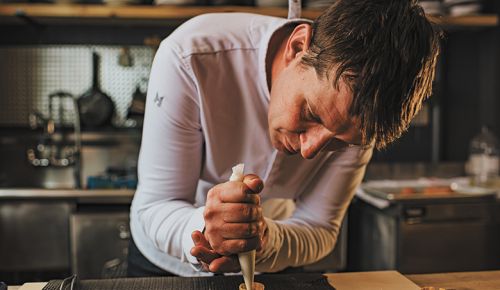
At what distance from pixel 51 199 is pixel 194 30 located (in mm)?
1938

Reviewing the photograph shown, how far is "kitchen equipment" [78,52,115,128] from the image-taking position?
11.1 feet

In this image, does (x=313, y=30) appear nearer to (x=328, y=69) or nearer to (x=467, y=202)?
(x=328, y=69)

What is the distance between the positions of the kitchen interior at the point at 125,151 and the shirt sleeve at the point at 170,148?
1.54m

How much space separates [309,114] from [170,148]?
38 cm

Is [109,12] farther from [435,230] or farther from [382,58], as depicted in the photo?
[382,58]

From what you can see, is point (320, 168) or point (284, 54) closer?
point (284, 54)

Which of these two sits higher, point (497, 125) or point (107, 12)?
point (107, 12)

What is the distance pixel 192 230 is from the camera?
1110mm

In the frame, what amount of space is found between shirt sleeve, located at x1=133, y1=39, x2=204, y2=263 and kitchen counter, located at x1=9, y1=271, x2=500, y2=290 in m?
0.28

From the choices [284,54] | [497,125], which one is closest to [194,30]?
[284,54]

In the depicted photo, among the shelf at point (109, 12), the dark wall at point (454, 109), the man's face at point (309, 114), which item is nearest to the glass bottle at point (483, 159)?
the dark wall at point (454, 109)

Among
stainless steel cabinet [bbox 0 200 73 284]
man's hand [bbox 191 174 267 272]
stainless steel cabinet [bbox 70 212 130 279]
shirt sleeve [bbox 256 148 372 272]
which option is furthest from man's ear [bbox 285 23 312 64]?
stainless steel cabinet [bbox 0 200 73 284]

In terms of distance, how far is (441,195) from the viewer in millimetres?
2861

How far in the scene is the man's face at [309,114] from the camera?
916 mm
